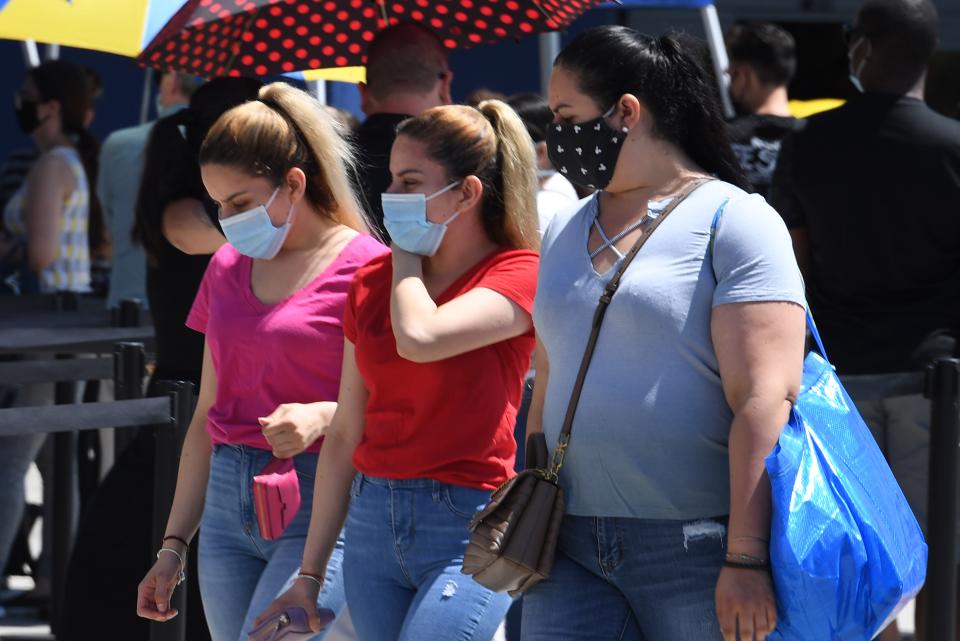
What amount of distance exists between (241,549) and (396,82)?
1592mm

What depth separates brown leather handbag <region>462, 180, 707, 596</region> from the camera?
8.30 feet

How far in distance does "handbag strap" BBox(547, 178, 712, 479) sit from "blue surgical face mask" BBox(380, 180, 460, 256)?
1.77 feet

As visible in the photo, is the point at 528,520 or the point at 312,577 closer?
the point at 528,520

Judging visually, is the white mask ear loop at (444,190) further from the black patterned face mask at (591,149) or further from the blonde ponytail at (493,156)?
the black patterned face mask at (591,149)

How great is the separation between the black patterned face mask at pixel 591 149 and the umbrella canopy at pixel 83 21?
120 inches

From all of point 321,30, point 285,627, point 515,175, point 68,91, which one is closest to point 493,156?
point 515,175

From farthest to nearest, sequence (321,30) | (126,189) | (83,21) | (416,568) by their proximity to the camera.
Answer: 1. (126,189)
2. (83,21)
3. (321,30)
4. (416,568)

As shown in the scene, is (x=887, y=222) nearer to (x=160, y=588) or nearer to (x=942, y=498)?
(x=942, y=498)

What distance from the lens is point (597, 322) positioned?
2.51m

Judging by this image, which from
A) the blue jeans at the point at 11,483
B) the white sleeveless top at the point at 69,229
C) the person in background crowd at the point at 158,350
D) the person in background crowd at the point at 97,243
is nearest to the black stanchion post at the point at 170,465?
the person in background crowd at the point at 158,350

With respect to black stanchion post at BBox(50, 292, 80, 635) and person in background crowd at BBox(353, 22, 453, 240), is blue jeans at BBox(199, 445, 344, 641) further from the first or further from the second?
black stanchion post at BBox(50, 292, 80, 635)

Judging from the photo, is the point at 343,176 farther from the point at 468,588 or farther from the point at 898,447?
the point at 898,447

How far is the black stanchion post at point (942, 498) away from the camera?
4.11 m

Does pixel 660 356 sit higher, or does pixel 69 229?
pixel 660 356
